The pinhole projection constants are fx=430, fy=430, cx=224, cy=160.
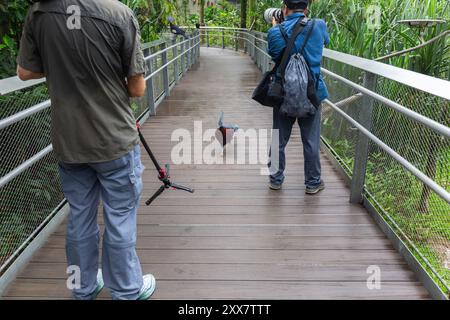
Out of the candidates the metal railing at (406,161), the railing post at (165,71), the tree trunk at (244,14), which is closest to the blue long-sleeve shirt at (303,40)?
the metal railing at (406,161)

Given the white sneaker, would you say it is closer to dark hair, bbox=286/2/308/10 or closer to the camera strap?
the camera strap

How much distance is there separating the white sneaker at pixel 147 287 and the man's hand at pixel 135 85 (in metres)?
0.94

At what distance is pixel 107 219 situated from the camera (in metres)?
1.84

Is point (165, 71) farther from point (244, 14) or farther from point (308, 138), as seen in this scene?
point (244, 14)

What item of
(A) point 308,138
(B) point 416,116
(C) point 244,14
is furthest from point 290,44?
(C) point 244,14

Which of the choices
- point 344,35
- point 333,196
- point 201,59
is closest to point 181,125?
point 344,35

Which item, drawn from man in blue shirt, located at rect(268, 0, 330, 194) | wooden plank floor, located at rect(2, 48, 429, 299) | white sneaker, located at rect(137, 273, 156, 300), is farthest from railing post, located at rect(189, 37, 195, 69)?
white sneaker, located at rect(137, 273, 156, 300)

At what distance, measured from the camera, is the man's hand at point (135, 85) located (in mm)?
1696

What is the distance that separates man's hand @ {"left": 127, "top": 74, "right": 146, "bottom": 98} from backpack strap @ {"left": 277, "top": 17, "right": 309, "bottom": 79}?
1.39m

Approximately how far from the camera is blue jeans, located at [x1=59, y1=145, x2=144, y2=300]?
5.85 feet

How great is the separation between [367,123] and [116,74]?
1.84m

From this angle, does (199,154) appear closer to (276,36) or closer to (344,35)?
(276,36)

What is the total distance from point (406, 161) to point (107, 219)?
5.18 ft

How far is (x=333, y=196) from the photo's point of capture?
3.26m
